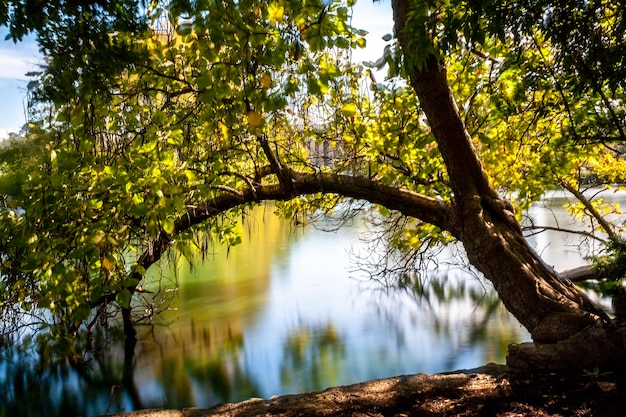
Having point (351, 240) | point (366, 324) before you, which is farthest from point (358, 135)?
point (351, 240)

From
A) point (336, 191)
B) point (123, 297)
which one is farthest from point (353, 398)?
point (336, 191)

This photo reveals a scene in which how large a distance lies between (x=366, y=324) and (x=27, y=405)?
491cm

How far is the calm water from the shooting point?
18.7 feet

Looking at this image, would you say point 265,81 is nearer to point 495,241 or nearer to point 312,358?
point 495,241

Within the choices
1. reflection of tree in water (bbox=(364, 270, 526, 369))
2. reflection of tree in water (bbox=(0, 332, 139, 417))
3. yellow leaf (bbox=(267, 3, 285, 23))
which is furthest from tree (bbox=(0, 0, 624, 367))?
reflection of tree in water (bbox=(364, 270, 526, 369))

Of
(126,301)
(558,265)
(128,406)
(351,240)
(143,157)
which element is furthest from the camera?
(351,240)

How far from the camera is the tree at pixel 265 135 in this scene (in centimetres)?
246

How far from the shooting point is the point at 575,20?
2.49m

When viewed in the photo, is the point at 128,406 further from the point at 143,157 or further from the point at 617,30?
the point at 617,30

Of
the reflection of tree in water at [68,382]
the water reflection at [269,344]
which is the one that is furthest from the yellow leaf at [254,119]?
the reflection of tree in water at [68,382]

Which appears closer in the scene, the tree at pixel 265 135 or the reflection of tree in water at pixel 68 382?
the tree at pixel 265 135

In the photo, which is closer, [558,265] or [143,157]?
[143,157]

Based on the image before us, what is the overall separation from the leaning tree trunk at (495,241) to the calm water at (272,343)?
2.08 metres

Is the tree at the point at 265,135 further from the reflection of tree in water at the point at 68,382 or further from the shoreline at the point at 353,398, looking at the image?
the reflection of tree in water at the point at 68,382
